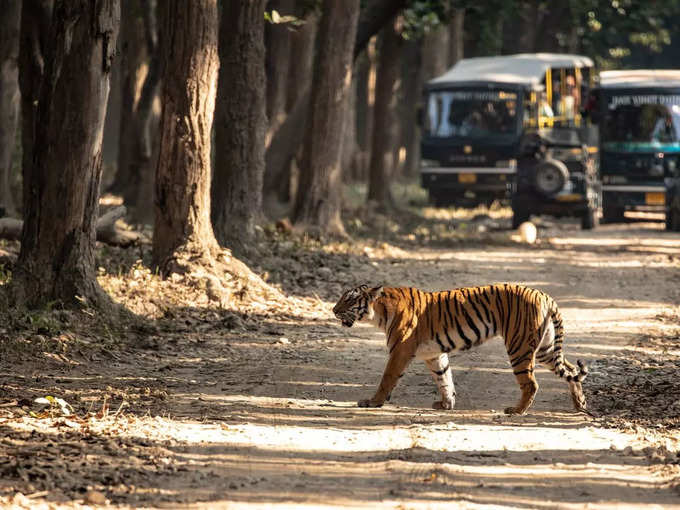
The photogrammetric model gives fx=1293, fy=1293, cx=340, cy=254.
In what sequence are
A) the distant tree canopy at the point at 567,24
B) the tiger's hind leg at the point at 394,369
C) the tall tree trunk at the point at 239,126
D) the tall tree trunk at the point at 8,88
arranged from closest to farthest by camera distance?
the tiger's hind leg at the point at 394,369
the tall tree trunk at the point at 239,126
the tall tree trunk at the point at 8,88
the distant tree canopy at the point at 567,24

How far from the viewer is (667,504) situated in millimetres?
6508

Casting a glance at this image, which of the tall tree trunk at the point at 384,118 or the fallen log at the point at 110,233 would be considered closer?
the fallen log at the point at 110,233

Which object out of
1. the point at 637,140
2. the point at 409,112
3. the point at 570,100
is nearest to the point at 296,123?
the point at 637,140

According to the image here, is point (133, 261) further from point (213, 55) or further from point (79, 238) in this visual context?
point (79, 238)

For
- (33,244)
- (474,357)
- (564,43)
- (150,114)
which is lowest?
(474,357)

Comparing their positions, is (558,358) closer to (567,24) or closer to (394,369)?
(394,369)

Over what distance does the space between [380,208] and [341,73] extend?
25.6ft

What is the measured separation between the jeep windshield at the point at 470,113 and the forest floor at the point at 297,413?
14.6 m

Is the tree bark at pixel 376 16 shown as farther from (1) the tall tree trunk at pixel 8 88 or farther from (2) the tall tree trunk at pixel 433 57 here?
(2) the tall tree trunk at pixel 433 57

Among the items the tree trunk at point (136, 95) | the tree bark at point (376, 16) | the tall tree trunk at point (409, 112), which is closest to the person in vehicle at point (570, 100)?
the tall tree trunk at point (409, 112)

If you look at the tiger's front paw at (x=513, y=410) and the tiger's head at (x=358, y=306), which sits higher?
the tiger's head at (x=358, y=306)

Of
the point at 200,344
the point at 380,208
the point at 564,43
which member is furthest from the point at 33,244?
the point at 564,43

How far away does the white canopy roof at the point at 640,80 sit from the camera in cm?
2622

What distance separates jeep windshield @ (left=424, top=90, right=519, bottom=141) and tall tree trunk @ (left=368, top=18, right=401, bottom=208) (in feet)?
6.28
